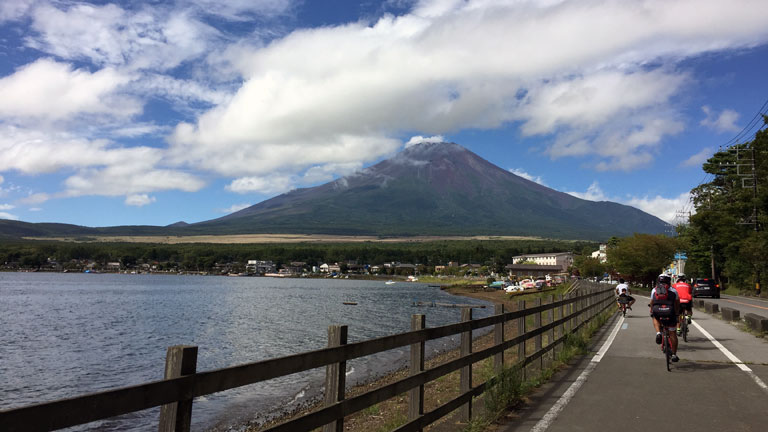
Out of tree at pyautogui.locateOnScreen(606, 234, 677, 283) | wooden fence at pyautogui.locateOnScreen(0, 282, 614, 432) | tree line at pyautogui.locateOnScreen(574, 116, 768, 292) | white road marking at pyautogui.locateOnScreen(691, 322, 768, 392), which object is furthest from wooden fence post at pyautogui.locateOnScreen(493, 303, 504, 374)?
tree at pyautogui.locateOnScreen(606, 234, 677, 283)

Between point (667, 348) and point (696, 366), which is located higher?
point (667, 348)

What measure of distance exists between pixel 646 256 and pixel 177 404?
9029 centimetres

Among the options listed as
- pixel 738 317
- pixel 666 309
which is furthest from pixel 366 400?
pixel 738 317

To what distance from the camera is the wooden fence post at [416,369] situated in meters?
6.13

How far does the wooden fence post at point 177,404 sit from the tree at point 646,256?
8978 centimetres

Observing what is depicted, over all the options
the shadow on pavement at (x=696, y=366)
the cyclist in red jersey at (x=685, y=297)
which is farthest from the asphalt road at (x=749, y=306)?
the shadow on pavement at (x=696, y=366)

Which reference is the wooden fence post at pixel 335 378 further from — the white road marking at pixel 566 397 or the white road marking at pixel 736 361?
the white road marking at pixel 736 361

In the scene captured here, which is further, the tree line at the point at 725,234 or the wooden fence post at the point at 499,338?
the tree line at the point at 725,234

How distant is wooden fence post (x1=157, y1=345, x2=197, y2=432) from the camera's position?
3277mm

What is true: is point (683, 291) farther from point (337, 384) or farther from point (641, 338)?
point (337, 384)

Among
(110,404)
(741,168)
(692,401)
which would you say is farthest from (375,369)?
(741,168)

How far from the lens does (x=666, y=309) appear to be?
1205 centimetres

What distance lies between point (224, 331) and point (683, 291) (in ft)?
98.4

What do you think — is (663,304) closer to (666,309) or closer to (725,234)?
(666,309)
